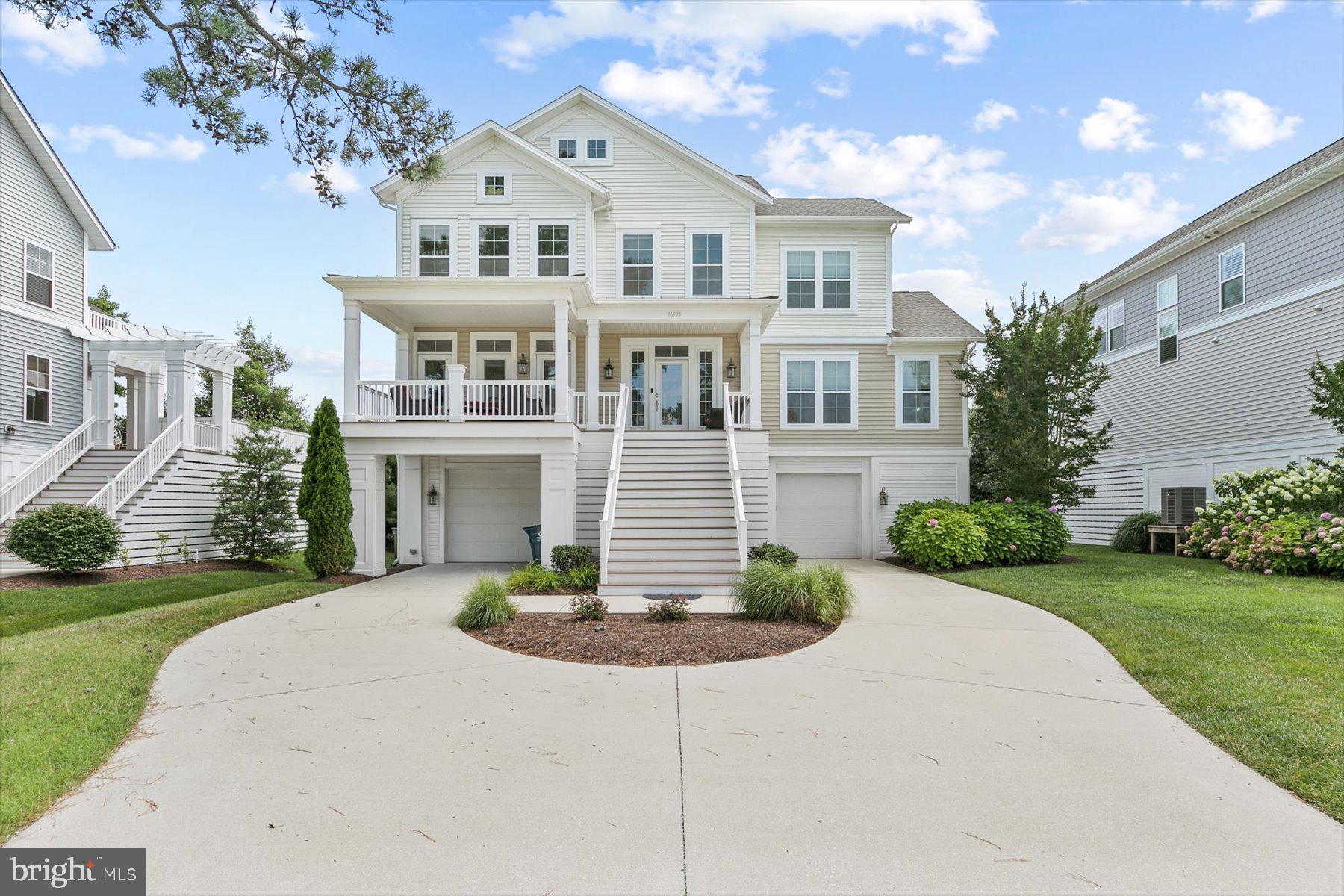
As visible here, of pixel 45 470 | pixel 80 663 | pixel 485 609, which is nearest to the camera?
pixel 80 663

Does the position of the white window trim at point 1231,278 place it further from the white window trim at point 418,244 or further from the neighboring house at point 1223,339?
the white window trim at point 418,244

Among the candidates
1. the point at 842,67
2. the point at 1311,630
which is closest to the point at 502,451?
the point at 842,67

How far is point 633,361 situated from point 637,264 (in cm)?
213

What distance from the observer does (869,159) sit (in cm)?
A: 1941

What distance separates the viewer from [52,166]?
16719 mm

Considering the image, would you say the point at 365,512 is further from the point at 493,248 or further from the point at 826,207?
the point at 826,207

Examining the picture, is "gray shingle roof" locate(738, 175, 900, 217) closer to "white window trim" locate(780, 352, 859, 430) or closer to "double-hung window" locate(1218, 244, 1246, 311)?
"white window trim" locate(780, 352, 859, 430)

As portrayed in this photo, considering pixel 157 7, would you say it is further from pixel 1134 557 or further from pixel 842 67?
pixel 1134 557

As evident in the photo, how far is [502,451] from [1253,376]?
48.8 feet

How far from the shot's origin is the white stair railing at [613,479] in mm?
11109

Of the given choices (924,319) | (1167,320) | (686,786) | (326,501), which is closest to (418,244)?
(326,501)

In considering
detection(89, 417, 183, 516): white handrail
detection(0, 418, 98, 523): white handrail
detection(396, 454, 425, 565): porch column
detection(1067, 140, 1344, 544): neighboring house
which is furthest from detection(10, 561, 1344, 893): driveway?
detection(1067, 140, 1344, 544): neighboring house

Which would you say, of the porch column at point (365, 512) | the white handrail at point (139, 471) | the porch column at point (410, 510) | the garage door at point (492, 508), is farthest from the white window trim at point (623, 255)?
the white handrail at point (139, 471)

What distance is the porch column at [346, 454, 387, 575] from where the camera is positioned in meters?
13.4
